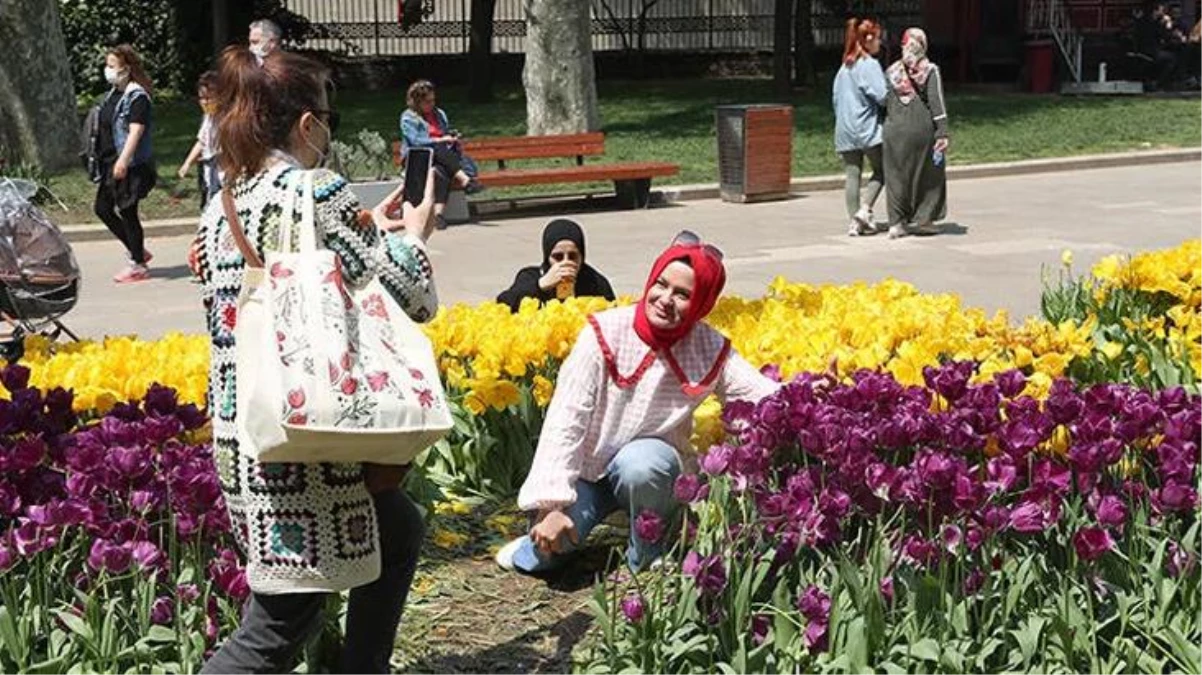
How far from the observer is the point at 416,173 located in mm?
3646

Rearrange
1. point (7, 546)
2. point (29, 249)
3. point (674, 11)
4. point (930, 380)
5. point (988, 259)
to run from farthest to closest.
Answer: point (674, 11)
point (988, 259)
point (29, 249)
point (930, 380)
point (7, 546)

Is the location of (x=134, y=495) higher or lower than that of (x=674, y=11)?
lower

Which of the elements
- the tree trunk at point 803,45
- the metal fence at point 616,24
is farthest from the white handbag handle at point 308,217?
the metal fence at point 616,24

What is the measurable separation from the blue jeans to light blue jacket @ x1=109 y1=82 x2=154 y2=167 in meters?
8.11

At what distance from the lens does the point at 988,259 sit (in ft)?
42.3

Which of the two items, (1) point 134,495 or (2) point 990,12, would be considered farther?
(2) point 990,12

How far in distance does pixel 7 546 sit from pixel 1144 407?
2.70 metres

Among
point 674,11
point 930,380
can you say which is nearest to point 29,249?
point 930,380

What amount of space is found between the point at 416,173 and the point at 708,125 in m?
20.6

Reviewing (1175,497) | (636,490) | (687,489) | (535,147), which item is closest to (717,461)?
(687,489)

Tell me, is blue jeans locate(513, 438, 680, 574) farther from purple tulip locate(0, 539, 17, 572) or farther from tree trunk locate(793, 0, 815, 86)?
tree trunk locate(793, 0, 815, 86)

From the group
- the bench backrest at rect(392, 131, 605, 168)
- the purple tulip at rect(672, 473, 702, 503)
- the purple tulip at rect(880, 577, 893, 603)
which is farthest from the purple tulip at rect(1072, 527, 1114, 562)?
the bench backrest at rect(392, 131, 605, 168)

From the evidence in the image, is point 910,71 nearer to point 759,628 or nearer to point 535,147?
point 535,147

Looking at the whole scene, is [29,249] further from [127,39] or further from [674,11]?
[674,11]
